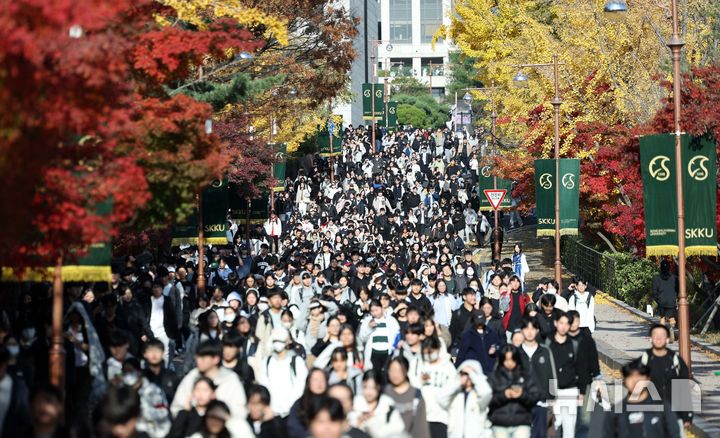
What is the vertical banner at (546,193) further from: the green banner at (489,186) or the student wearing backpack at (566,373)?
the student wearing backpack at (566,373)

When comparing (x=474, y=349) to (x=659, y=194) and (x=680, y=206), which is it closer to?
(x=680, y=206)

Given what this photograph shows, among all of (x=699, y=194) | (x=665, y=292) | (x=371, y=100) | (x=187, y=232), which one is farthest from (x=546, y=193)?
(x=371, y=100)

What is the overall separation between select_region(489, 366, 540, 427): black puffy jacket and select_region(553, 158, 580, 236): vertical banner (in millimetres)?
22751

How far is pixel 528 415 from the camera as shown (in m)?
12.7

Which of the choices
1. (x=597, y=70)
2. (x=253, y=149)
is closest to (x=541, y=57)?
(x=597, y=70)

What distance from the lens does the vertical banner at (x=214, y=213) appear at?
29.3 metres

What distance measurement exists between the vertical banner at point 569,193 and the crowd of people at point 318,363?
5.98m

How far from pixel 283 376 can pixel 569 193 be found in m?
22.9

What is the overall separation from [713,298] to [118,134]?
752 inches

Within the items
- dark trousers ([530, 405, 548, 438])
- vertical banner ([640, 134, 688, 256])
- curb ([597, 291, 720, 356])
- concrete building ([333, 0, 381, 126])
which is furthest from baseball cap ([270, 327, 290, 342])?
concrete building ([333, 0, 381, 126])

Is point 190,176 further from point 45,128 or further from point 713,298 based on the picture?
point 713,298

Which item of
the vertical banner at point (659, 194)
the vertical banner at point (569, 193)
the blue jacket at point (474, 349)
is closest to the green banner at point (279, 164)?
the vertical banner at point (569, 193)

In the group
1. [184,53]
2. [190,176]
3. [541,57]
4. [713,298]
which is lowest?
[713,298]

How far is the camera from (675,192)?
65.7ft
